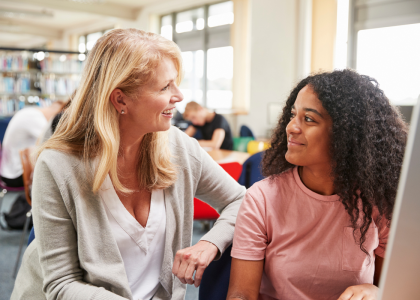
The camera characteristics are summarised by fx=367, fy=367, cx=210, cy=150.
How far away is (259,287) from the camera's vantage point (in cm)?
100

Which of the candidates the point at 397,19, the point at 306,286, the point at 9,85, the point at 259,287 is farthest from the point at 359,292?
the point at 9,85

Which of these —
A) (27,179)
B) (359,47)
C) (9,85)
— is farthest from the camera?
(9,85)

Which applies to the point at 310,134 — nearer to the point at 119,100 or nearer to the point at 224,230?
the point at 224,230

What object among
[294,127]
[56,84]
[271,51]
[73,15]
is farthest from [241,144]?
[73,15]

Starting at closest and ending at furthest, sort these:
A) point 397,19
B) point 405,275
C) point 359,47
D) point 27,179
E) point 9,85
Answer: point 405,275 < point 27,179 < point 397,19 < point 359,47 < point 9,85

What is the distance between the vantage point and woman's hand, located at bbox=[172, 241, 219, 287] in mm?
996

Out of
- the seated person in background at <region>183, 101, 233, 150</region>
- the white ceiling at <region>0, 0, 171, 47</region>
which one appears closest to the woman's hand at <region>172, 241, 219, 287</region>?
the seated person in background at <region>183, 101, 233, 150</region>

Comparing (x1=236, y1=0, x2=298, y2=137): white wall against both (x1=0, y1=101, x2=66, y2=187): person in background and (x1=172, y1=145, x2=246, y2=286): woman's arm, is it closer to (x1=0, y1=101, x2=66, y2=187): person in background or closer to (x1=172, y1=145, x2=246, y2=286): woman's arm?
(x1=0, y1=101, x2=66, y2=187): person in background

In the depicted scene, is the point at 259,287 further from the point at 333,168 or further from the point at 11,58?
the point at 11,58

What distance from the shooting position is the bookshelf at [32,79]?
688 cm

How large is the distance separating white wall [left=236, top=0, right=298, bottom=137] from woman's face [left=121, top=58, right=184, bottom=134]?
4467 mm

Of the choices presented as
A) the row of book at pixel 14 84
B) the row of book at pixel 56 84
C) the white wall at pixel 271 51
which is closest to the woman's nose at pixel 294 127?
the white wall at pixel 271 51

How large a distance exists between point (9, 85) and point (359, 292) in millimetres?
7440

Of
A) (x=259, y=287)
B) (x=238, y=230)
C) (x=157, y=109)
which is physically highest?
(x=157, y=109)
